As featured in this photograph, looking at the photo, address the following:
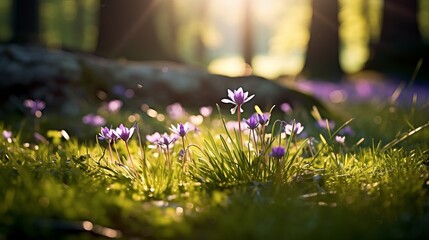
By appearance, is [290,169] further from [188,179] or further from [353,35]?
[353,35]

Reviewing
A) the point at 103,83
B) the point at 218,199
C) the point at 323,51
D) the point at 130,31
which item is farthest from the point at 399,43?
the point at 218,199

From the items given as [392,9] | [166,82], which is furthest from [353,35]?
[166,82]

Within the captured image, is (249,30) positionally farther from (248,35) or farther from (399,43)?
(399,43)

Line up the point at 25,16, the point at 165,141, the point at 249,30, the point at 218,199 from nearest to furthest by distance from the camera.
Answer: the point at 218,199 → the point at 165,141 → the point at 25,16 → the point at 249,30

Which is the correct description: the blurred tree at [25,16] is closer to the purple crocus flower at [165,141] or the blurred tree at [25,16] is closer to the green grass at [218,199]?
the green grass at [218,199]

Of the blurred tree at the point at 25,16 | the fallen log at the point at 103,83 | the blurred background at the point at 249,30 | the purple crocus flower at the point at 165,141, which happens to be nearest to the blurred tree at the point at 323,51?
the blurred background at the point at 249,30

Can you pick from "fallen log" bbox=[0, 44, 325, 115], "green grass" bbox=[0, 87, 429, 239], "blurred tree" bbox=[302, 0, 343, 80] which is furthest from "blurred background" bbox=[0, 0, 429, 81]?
"green grass" bbox=[0, 87, 429, 239]

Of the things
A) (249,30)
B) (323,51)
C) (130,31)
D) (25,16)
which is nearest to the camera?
(130,31)
